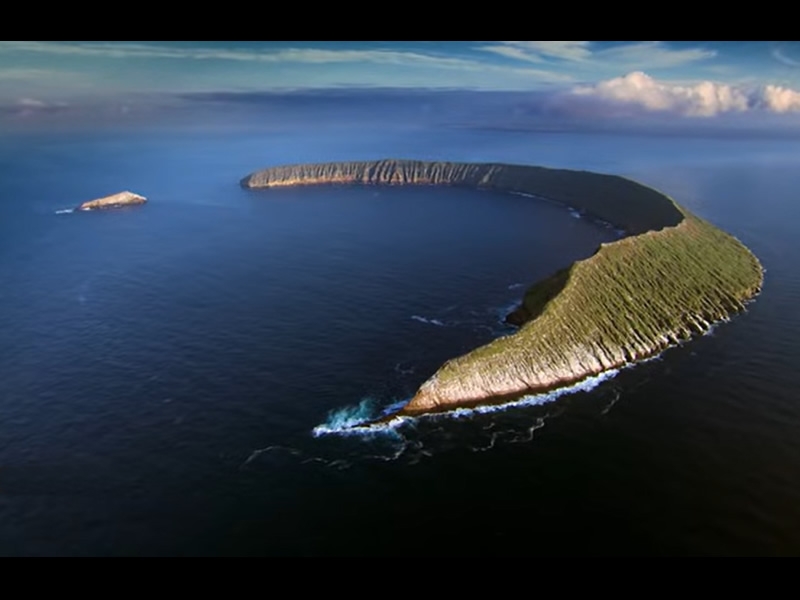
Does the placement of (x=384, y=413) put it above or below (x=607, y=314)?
below

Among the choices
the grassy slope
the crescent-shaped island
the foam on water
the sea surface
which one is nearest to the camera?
the sea surface

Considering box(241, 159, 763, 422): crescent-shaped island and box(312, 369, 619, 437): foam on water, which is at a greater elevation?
box(241, 159, 763, 422): crescent-shaped island

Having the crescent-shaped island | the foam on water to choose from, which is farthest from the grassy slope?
the foam on water

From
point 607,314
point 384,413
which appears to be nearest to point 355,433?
point 384,413

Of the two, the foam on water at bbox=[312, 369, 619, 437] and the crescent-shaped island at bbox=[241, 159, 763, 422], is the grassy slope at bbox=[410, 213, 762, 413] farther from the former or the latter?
the foam on water at bbox=[312, 369, 619, 437]

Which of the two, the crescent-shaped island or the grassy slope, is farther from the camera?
the grassy slope

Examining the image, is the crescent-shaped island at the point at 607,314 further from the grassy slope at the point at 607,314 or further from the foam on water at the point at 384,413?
the foam on water at the point at 384,413

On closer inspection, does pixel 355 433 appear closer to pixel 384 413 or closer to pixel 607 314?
pixel 384 413

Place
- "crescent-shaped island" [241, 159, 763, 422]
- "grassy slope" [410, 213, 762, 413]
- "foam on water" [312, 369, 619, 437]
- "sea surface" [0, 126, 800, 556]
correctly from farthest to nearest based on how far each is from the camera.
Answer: "grassy slope" [410, 213, 762, 413], "crescent-shaped island" [241, 159, 763, 422], "foam on water" [312, 369, 619, 437], "sea surface" [0, 126, 800, 556]

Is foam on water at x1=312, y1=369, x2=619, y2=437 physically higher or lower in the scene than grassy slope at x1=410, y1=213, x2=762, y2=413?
lower

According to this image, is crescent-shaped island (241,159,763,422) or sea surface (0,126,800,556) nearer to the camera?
sea surface (0,126,800,556)

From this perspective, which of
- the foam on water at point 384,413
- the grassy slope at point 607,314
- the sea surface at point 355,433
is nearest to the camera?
the sea surface at point 355,433

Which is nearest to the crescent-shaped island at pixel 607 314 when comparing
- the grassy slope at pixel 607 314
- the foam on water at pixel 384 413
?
the grassy slope at pixel 607 314

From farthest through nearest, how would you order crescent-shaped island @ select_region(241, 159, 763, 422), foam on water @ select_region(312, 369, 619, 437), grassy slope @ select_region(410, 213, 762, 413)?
1. grassy slope @ select_region(410, 213, 762, 413)
2. crescent-shaped island @ select_region(241, 159, 763, 422)
3. foam on water @ select_region(312, 369, 619, 437)
